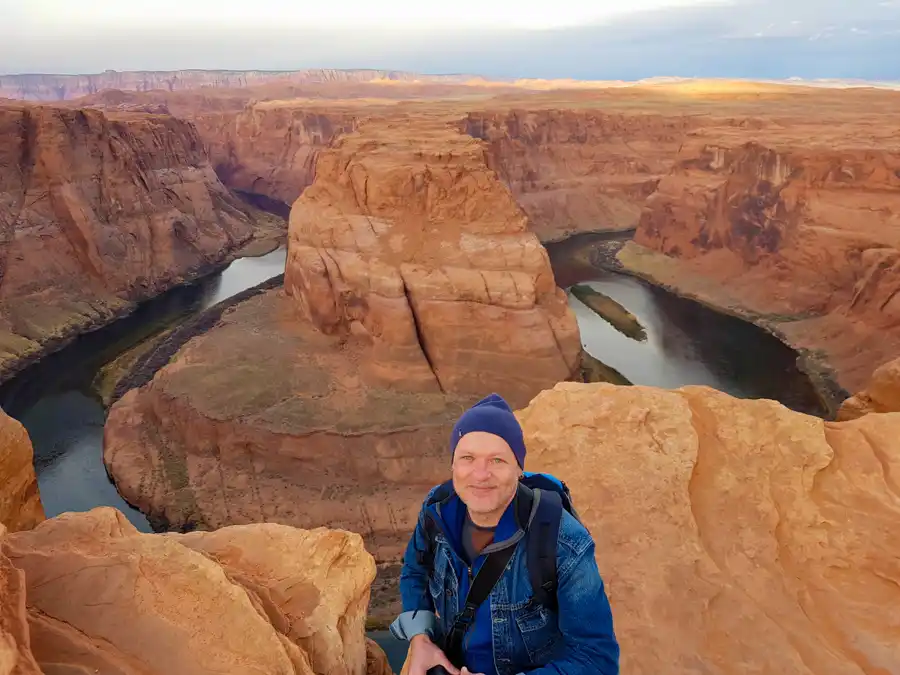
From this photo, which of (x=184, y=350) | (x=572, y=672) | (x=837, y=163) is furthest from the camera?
(x=837, y=163)

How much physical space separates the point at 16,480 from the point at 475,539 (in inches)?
285

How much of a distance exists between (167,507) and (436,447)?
9797 millimetres

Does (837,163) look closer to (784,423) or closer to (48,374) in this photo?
(784,423)

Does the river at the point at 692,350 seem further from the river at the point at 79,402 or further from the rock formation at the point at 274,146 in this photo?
the rock formation at the point at 274,146

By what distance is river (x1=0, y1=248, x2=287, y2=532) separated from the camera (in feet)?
79.1

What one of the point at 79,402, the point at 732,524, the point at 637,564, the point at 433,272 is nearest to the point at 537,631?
the point at 637,564

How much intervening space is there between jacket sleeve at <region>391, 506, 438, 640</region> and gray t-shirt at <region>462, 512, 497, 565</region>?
342 mm

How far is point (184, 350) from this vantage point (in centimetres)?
2952

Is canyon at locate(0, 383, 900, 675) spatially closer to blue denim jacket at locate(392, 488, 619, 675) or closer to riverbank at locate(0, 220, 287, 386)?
blue denim jacket at locate(392, 488, 619, 675)

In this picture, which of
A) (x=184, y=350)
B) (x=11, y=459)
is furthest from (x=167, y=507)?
(x=11, y=459)

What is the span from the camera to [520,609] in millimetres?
3783

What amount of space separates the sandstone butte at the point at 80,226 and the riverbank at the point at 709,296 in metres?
36.1

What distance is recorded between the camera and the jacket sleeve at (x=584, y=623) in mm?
3611

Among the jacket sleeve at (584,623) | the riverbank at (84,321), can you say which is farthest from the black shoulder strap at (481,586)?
the riverbank at (84,321)
